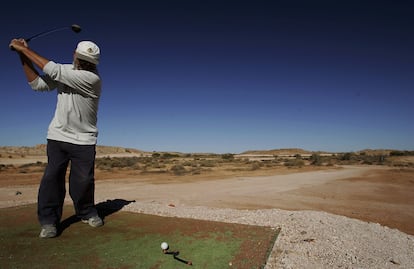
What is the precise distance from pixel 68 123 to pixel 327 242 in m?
3.44

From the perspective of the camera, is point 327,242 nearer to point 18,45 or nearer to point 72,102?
point 72,102

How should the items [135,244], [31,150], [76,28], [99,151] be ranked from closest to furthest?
1. [135,244]
2. [76,28]
3. [31,150]
4. [99,151]

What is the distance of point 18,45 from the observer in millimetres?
3303

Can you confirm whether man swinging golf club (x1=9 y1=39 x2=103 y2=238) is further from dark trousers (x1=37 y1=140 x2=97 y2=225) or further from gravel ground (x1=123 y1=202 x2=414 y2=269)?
gravel ground (x1=123 y1=202 x2=414 y2=269)

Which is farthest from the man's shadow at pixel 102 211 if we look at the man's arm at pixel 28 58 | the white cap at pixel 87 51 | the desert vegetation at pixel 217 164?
the desert vegetation at pixel 217 164

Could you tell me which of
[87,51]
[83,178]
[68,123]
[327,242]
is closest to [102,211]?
[83,178]

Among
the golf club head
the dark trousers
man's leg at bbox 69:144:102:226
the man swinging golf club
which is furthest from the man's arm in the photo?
man's leg at bbox 69:144:102:226

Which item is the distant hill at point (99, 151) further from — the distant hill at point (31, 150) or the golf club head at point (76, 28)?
the golf club head at point (76, 28)

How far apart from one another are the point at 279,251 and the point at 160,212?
2342mm

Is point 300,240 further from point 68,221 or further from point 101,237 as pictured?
point 68,221

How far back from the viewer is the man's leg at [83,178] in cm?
367

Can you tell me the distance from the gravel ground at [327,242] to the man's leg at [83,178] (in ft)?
4.11

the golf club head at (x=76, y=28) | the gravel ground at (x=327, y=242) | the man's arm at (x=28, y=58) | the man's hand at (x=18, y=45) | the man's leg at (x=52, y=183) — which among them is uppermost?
the golf club head at (x=76, y=28)

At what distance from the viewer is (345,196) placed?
11070 millimetres
